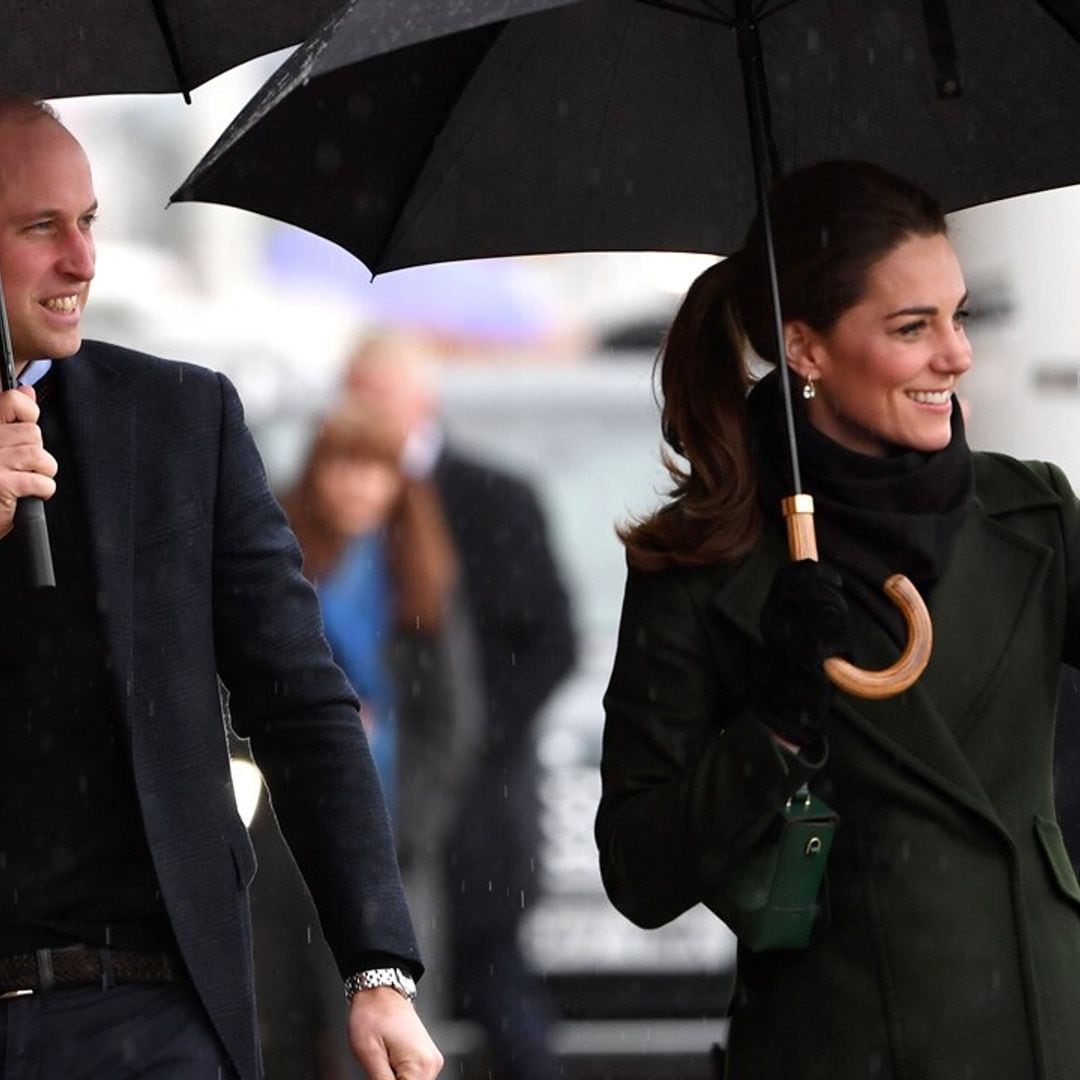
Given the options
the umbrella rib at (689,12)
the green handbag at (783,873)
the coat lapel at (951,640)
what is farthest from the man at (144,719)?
the umbrella rib at (689,12)

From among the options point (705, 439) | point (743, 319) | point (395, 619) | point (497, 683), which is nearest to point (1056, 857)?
point (705, 439)

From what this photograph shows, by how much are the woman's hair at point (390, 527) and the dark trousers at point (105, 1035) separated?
3.62 meters

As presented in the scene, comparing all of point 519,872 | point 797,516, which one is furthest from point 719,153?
point 519,872

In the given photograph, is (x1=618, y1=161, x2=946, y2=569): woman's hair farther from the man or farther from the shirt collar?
the shirt collar

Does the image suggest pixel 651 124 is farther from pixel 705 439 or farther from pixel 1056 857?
pixel 1056 857

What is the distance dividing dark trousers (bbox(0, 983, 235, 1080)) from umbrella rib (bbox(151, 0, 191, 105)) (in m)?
1.46

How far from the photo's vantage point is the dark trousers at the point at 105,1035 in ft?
14.4

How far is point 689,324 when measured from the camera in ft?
16.1

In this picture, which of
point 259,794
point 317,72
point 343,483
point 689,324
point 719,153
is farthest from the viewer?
point 343,483

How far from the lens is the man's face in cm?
462

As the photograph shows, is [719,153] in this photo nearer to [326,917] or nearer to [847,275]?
[847,275]

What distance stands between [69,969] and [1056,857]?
1383mm

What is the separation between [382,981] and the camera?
4578mm

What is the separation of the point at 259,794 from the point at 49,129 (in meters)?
2.99
